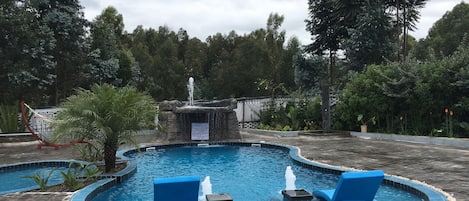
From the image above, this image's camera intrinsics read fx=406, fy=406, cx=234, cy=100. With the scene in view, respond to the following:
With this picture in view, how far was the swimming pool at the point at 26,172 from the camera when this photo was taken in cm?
805

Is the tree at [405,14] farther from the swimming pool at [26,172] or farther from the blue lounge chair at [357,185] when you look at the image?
the swimming pool at [26,172]

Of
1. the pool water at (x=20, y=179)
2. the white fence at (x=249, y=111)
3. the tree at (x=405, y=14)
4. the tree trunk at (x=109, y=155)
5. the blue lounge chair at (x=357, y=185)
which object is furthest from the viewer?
the tree at (x=405, y=14)

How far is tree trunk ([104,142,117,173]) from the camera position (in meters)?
8.38

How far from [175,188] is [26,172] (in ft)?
18.9

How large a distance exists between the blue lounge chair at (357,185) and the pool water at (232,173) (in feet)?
3.10

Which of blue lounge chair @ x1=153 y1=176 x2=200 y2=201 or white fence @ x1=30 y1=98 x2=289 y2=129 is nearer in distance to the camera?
blue lounge chair @ x1=153 y1=176 x2=200 y2=201

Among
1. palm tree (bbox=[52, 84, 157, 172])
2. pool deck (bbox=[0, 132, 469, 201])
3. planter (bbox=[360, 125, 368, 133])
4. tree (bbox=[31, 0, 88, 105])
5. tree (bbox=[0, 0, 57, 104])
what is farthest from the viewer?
tree (bbox=[31, 0, 88, 105])

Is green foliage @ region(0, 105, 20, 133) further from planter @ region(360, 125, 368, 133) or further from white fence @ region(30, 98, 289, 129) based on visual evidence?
planter @ region(360, 125, 368, 133)

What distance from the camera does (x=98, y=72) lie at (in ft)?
71.5

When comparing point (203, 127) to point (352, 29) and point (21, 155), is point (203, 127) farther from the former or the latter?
point (352, 29)

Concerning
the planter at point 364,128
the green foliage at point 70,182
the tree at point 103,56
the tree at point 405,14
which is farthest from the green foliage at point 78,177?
the tree at point 405,14

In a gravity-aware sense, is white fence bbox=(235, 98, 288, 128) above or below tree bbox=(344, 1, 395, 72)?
below

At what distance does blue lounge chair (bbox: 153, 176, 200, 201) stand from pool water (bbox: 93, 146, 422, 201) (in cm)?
153

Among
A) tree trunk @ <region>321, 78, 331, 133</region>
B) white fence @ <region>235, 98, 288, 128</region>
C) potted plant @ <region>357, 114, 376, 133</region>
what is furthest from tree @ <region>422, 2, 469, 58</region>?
tree trunk @ <region>321, 78, 331, 133</region>
